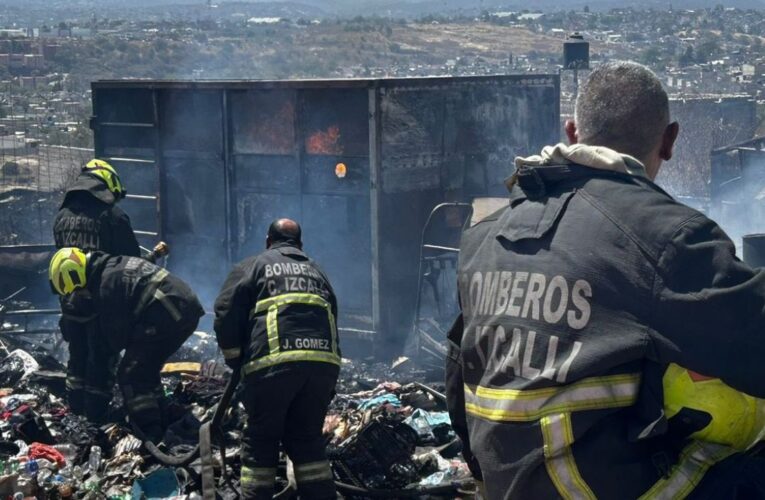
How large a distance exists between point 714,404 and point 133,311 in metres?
5.66

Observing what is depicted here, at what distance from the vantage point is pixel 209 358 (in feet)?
32.0

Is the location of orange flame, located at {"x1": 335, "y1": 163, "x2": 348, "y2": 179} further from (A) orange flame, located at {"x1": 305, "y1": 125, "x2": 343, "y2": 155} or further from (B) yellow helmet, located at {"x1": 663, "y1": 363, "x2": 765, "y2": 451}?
(B) yellow helmet, located at {"x1": 663, "y1": 363, "x2": 765, "y2": 451}

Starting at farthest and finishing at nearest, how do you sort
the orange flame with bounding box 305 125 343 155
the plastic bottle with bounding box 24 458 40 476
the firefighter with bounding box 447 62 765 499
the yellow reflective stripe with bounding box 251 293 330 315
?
the orange flame with bounding box 305 125 343 155 → the plastic bottle with bounding box 24 458 40 476 → the yellow reflective stripe with bounding box 251 293 330 315 → the firefighter with bounding box 447 62 765 499

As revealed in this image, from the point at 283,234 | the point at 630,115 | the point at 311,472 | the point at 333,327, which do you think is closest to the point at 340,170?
the point at 283,234

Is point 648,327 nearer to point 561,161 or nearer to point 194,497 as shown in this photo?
point 561,161

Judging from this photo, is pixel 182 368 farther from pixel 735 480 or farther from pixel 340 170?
pixel 735 480

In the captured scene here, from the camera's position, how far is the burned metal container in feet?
31.3

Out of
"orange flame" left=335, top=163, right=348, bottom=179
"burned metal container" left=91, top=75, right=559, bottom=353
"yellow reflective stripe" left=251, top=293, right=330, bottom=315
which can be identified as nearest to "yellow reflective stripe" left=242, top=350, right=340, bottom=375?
"yellow reflective stripe" left=251, top=293, right=330, bottom=315

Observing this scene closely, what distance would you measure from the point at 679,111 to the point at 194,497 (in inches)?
762

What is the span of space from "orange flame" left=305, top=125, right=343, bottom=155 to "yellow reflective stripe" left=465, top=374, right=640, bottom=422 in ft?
24.4

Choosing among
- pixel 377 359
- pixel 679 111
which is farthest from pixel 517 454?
pixel 679 111

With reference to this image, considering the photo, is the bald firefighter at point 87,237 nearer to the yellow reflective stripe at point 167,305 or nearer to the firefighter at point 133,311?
the firefighter at point 133,311

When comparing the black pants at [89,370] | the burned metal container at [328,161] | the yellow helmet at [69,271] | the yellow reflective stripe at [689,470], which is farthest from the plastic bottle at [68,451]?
the yellow reflective stripe at [689,470]

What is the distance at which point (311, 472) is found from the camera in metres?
5.50
